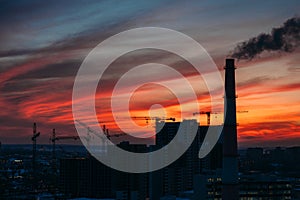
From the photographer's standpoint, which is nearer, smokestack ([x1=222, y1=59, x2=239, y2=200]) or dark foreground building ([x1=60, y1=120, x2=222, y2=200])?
smokestack ([x1=222, y1=59, x2=239, y2=200])

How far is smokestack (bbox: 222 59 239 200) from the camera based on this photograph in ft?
100.0

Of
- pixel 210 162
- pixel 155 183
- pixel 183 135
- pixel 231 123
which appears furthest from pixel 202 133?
pixel 231 123

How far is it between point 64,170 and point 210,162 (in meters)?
20.4

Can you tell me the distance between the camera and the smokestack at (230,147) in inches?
1200

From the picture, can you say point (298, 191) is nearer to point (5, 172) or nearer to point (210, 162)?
point (210, 162)

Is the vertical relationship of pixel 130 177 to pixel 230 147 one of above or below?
below

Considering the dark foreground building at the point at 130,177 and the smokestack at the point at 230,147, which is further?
the dark foreground building at the point at 130,177

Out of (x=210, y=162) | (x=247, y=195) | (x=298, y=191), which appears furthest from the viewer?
(x=210, y=162)

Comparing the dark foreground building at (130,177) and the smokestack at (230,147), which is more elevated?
the smokestack at (230,147)

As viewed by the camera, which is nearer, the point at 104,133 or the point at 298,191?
the point at 298,191

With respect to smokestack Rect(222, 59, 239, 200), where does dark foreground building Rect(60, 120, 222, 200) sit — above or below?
below

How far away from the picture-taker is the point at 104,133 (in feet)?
289

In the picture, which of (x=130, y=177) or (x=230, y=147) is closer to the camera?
(x=230, y=147)

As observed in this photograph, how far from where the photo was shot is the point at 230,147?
3045 cm
